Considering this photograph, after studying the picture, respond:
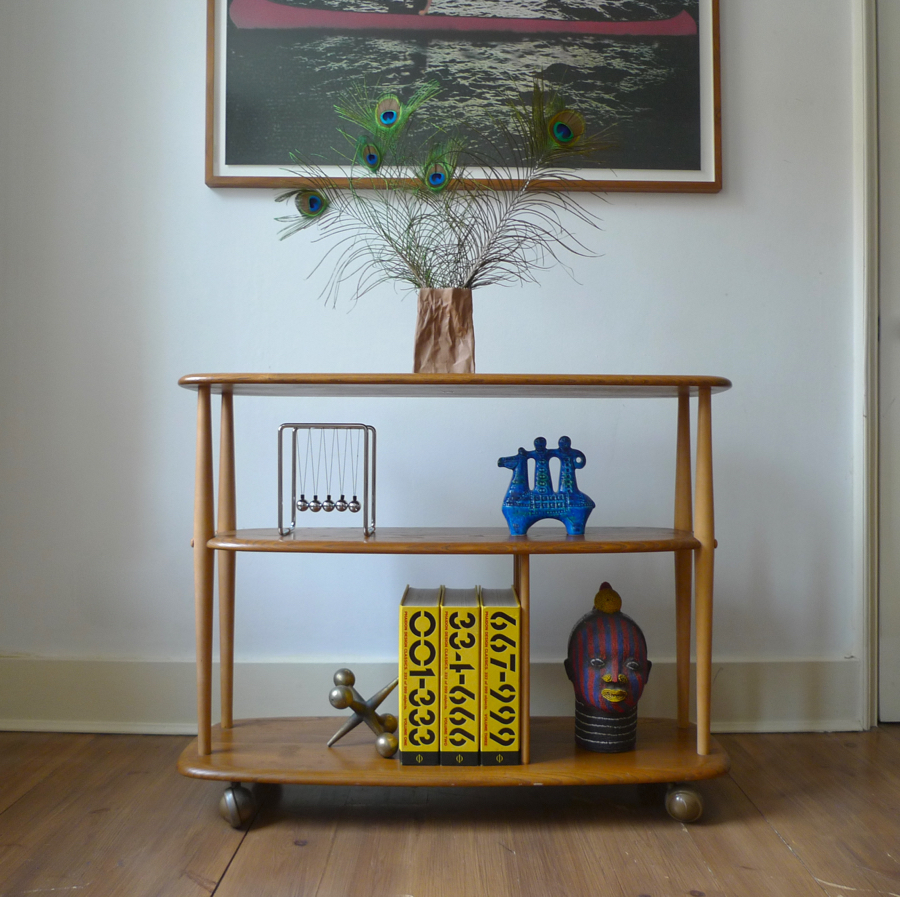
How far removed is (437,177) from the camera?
148 cm

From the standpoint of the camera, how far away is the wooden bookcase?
48.7 inches

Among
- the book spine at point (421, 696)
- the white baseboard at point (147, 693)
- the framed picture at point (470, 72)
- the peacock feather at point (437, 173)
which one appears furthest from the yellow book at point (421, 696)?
the framed picture at point (470, 72)

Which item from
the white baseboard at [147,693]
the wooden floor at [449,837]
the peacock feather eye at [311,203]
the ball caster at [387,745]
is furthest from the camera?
the white baseboard at [147,693]

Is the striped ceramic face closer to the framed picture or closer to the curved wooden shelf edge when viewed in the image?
the curved wooden shelf edge

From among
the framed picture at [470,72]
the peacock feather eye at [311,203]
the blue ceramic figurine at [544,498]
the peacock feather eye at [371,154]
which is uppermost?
the framed picture at [470,72]

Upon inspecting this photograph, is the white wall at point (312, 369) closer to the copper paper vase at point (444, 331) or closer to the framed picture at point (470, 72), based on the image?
the framed picture at point (470, 72)

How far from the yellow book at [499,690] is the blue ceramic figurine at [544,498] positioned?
0.55 ft

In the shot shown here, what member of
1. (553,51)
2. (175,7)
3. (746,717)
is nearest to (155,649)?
(746,717)

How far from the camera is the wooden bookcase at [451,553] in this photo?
1.24m

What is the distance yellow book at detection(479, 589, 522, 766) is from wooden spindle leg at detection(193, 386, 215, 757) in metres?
0.47

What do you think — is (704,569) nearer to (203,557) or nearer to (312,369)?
(203,557)

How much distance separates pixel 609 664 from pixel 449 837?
391mm

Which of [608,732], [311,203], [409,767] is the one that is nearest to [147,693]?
[409,767]

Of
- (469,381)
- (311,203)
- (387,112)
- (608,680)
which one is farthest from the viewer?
(311,203)
